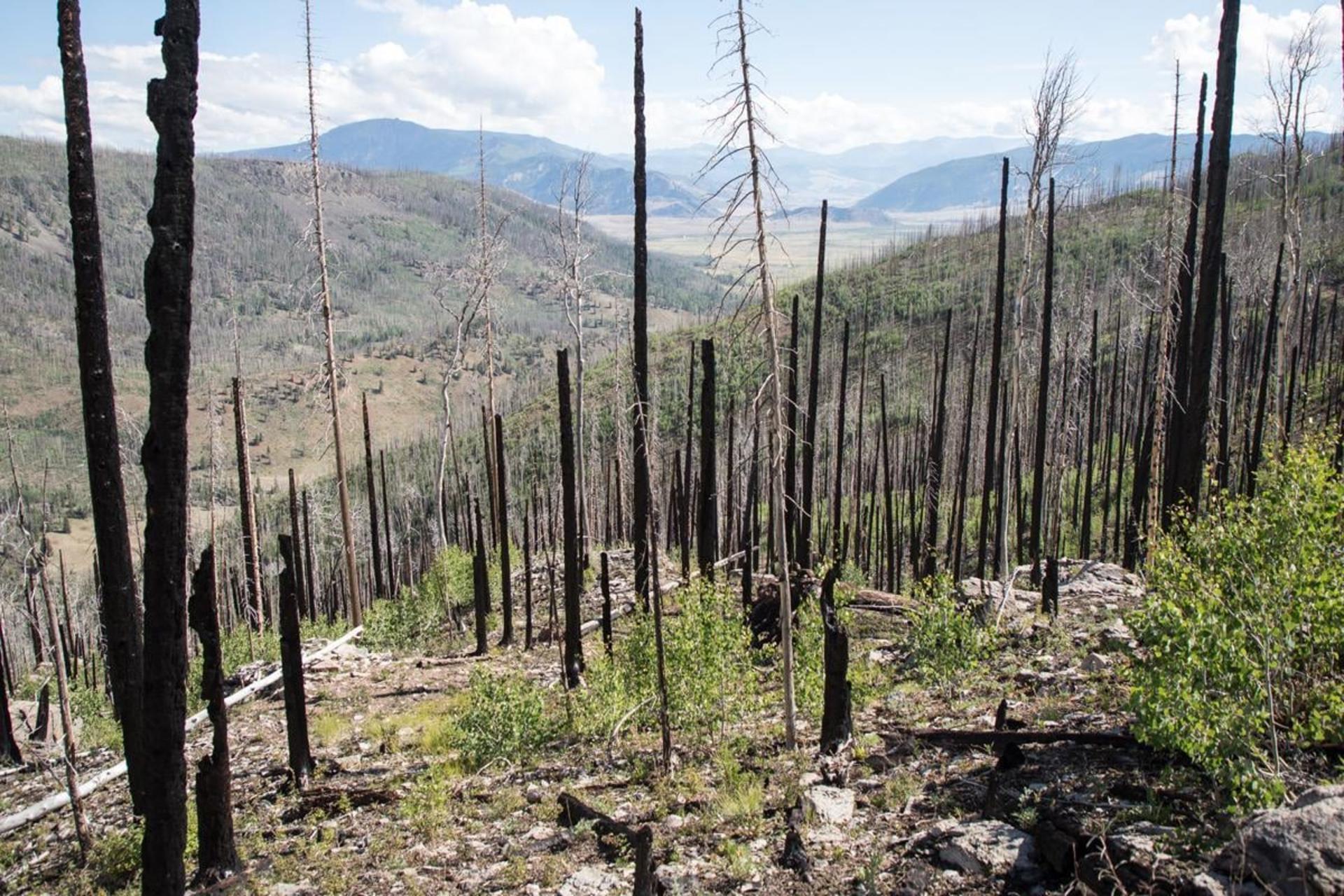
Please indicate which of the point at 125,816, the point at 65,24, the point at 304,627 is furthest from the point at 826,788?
the point at 304,627

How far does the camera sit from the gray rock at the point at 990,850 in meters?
6.89

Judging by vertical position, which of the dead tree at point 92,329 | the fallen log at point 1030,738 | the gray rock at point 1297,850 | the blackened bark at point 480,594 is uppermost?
the dead tree at point 92,329

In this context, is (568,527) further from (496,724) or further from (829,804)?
(829,804)

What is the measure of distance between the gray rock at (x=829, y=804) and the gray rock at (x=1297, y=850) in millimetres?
4209

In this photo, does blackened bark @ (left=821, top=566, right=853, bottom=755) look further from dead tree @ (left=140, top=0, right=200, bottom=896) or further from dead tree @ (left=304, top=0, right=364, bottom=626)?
dead tree @ (left=304, top=0, right=364, bottom=626)

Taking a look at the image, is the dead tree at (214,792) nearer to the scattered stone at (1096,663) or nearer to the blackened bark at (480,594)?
the scattered stone at (1096,663)

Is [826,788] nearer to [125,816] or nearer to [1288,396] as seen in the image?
[125,816]

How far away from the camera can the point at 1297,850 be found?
4793 millimetres

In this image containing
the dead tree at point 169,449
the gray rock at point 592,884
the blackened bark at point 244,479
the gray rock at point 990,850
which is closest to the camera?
the dead tree at point 169,449

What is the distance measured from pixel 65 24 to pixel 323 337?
582 inches

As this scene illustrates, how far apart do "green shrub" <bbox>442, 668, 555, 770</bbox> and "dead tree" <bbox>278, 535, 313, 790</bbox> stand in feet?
7.49

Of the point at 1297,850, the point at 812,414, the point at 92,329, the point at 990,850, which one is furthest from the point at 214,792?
the point at 812,414

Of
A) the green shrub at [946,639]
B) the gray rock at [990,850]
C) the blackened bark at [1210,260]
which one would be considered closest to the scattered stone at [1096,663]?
the green shrub at [946,639]

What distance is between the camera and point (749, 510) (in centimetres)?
2434
